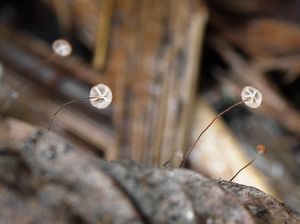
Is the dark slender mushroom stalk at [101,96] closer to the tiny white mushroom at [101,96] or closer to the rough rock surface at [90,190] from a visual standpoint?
the tiny white mushroom at [101,96]

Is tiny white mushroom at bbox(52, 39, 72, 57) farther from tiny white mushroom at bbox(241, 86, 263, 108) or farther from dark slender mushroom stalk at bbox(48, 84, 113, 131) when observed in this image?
tiny white mushroom at bbox(241, 86, 263, 108)

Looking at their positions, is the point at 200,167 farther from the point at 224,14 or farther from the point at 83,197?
the point at 83,197

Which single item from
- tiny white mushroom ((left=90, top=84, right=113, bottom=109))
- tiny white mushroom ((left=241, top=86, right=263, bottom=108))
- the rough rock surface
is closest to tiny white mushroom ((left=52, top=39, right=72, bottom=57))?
tiny white mushroom ((left=90, top=84, right=113, bottom=109))

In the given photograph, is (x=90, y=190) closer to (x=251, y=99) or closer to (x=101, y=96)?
(x=101, y=96)

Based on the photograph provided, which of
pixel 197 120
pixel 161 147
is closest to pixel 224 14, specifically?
pixel 197 120

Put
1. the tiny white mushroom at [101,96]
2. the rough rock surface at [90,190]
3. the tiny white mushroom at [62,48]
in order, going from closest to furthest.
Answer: the rough rock surface at [90,190]
the tiny white mushroom at [101,96]
the tiny white mushroom at [62,48]

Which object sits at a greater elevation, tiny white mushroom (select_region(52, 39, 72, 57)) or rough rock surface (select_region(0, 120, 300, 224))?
rough rock surface (select_region(0, 120, 300, 224))

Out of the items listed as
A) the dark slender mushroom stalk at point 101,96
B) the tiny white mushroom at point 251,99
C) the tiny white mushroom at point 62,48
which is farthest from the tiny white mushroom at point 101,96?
the tiny white mushroom at point 62,48
